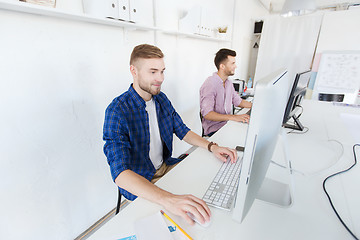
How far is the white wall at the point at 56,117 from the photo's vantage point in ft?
3.20

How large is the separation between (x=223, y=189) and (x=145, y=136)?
1.87 feet

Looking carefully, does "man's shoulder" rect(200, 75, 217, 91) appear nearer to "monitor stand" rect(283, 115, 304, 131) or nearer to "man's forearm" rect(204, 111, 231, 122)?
"man's forearm" rect(204, 111, 231, 122)

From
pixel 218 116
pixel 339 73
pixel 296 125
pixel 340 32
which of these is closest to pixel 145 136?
pixel 218 116

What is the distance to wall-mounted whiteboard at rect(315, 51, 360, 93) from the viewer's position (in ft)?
8.13

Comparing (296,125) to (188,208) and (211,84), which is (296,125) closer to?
(211,84)

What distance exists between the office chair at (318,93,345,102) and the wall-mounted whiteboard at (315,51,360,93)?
0.23ft

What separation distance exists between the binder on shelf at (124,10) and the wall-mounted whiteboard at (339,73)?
2.79m

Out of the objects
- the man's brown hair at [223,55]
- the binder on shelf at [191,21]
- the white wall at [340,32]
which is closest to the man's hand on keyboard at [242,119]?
the man's brown hair at [223,55]

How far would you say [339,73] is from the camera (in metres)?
2.56

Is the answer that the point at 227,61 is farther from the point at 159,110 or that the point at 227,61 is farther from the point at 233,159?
the point at 233,159

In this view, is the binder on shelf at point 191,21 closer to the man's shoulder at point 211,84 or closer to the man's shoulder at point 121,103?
the man's shoulder at point 211,84

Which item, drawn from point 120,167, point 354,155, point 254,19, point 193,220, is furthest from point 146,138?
point 254,19

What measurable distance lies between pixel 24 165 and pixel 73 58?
698 millimetres

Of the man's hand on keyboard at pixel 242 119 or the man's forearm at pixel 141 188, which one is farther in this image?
the man's hand on keyboard at pixel 242 119
